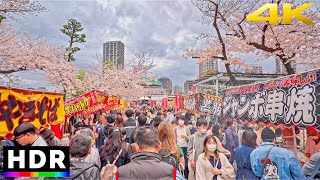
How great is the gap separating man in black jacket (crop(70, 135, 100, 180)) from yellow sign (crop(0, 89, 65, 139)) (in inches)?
93.0

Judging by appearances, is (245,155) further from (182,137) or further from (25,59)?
(25,59)

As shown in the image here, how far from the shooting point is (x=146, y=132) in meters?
2.33

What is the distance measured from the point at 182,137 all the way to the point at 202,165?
7.30 feet

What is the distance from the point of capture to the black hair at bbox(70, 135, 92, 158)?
2.67 m

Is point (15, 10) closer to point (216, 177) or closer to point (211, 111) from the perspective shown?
point (211, 111)

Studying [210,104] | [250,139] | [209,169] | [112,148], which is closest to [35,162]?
[112,148]

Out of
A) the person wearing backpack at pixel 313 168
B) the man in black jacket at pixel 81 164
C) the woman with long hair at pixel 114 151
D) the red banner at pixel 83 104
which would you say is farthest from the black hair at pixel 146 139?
the red banner at pixel 83 104

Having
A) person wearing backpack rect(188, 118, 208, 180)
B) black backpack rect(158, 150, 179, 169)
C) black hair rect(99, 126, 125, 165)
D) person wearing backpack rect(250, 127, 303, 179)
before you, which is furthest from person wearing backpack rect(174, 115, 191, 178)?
person wearing backpack rect(250, 127, 303, 179)

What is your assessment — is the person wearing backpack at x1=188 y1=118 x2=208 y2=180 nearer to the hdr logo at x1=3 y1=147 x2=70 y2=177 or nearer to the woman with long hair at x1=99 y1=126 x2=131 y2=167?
the woman with long hair at x1=99 y1=126 x2=131 y2=167

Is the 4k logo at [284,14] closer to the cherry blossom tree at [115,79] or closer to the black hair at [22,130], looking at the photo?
the black hair at [22,130]

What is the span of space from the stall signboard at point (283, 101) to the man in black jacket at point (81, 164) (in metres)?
4.24

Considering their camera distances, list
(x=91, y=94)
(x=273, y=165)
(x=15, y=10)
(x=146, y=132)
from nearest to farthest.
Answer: (x=146, y=132) → (x=273, y=165) → (x=91, y=94) → (x=15, y=10)

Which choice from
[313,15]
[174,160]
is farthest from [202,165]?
[313,15]

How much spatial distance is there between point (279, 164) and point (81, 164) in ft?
8.34
